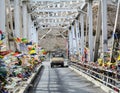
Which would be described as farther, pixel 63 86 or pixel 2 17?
pixel 63 86

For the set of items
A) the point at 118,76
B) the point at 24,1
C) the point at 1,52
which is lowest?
the point at 118,76

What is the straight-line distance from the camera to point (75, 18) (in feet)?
180

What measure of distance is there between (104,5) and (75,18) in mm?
29490

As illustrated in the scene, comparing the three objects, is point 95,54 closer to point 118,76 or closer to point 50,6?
point 118,76

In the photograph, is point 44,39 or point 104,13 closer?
point 104,13

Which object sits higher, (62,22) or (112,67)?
(62,22)

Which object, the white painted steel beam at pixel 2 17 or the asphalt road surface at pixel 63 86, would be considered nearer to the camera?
the white painted steel beam at pixel 2 17

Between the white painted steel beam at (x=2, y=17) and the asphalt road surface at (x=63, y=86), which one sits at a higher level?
the white painted steel beam at (x=2, y=17)

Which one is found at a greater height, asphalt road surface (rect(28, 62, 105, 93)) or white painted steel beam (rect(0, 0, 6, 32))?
white painted steel beam (rect(0, 0, 6, 32))

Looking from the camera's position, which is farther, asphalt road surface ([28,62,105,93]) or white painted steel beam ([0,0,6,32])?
asphalt road surface ([28,62,105,93])

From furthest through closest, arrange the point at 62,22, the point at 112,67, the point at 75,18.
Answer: the point at 62,22 → the point at 75,18 → the point at 112,67

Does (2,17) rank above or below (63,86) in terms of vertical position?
above

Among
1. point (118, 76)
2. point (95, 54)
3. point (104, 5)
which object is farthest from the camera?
point (95, 54)

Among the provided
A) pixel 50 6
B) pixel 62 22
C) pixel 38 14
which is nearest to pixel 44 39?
pixel 62 22
